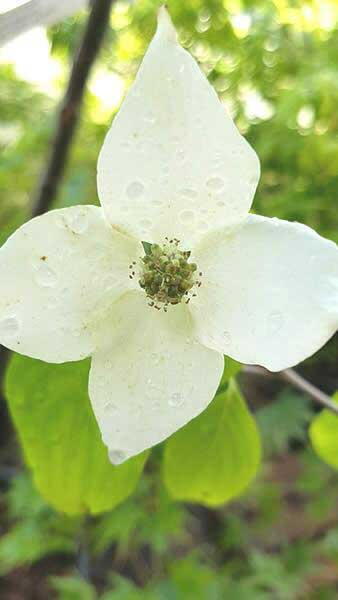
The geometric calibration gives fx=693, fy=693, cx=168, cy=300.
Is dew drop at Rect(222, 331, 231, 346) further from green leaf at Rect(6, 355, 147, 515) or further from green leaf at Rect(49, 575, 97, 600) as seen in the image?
green leaf at Rect(49, 575, 97, 600)

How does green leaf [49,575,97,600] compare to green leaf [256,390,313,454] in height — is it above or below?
below

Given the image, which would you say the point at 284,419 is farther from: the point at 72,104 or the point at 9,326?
the point at 9,326

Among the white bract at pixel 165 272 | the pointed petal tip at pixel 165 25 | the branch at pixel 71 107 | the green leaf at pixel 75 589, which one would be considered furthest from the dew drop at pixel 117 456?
the green leaf at pixel 75 589

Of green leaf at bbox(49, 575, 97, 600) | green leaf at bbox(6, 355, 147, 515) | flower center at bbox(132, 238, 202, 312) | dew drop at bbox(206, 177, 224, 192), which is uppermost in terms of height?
dew drop at bbox(206, 177, 224, 192)

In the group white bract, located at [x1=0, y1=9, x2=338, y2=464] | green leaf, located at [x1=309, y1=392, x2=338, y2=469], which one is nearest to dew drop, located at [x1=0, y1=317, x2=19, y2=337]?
white bract, located at [x1=0, y1=9, x2=338, y2=464]

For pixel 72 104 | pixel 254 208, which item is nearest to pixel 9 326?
pixel 72 104

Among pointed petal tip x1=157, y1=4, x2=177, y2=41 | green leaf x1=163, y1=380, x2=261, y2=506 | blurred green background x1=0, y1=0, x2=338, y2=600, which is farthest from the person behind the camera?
blurred green background x1=0, y1=0, x2=338, y2=600
